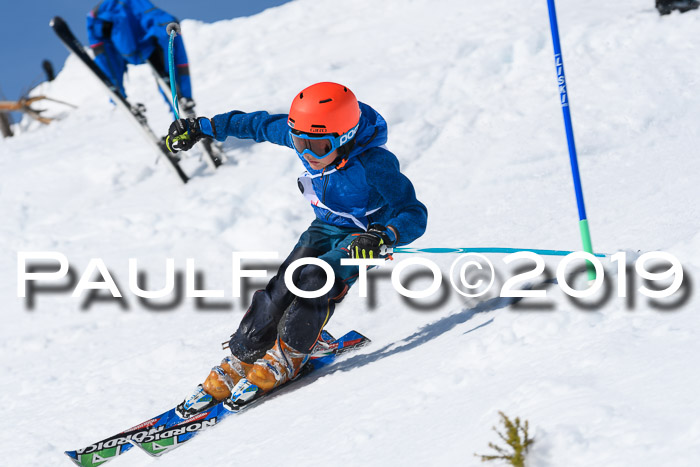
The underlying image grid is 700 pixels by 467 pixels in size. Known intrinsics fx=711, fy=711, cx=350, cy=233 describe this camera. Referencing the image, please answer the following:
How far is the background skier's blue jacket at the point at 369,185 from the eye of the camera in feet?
12.6

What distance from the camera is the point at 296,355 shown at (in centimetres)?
393

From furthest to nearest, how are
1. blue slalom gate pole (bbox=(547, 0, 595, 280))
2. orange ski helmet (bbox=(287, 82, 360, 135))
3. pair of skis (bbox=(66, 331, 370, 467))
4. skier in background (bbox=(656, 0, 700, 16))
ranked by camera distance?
skier in background (bbox=(656, 0, 700, 16)), blue slalom gate pole (bbox=(547, 0, 595, 280)), orange ski helmet (bbox=(287, 82, 360, 135)), pair of skis (bbox=(66, 331, 370, 467))

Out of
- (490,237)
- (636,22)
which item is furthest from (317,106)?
(636,22)

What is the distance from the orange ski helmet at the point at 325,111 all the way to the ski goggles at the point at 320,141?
25 mm

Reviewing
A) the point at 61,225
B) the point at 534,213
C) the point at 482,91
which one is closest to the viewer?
the point at 534,213

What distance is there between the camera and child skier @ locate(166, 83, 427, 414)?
3756 mm

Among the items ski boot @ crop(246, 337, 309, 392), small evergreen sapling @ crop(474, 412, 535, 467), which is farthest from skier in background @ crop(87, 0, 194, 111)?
Answer: small evergreen sapling @ crop(474, 412, 535, 467)

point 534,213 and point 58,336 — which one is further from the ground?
point 534,213

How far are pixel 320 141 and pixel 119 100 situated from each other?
5.58 meters

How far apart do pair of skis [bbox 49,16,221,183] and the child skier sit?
4618 mm

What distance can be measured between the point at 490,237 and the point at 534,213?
49 cm

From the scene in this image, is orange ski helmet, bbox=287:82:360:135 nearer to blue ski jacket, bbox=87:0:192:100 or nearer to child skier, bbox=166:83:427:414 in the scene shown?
child skier, bbox=166:83:427:414

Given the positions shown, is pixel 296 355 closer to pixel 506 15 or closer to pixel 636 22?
pixel 636 22

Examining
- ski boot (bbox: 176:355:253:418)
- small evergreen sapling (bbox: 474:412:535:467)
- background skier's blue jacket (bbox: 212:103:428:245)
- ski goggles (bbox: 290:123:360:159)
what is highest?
ski goggles (bbox: 290:123:360:159)
